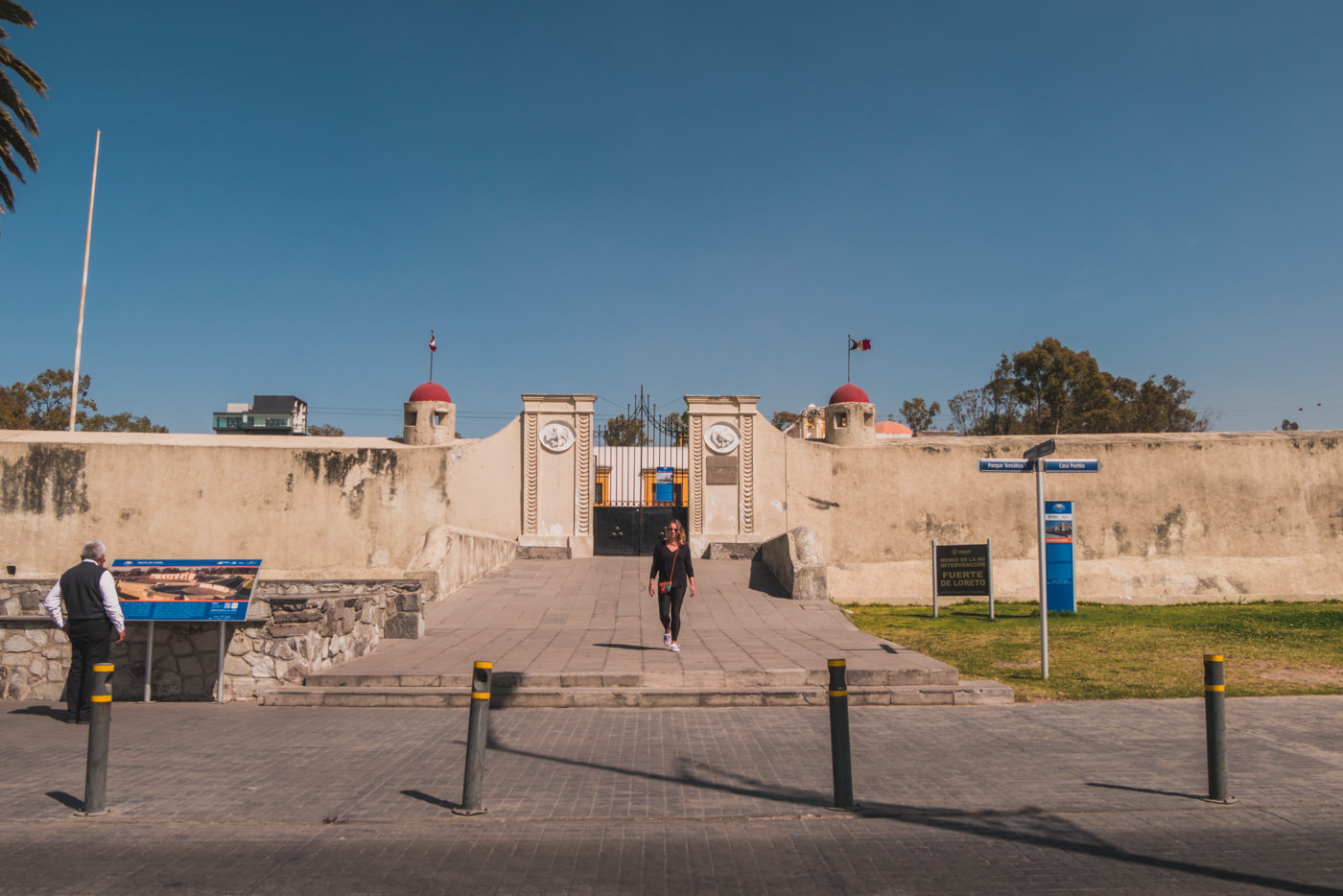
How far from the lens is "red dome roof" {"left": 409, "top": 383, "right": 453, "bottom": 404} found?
19766 millimetres

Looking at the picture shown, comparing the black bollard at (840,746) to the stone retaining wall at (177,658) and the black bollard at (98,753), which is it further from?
the stone retaining wall at (177,658)

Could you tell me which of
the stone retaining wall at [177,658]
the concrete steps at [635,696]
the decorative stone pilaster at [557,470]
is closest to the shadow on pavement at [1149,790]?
the concrete steps at [635,696]

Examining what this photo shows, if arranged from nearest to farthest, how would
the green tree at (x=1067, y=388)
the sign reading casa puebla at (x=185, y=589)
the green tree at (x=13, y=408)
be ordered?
the sign reading casa puebla at (x=185, y=589) → the green tree at (x=13, y=408) → the green tree at (x=1067, y=388)

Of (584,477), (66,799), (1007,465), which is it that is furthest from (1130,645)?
(66,799)

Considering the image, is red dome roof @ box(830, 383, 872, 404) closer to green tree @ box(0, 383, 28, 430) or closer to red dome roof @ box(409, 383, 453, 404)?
red dome roof @ box(409, 383, 453, 404)

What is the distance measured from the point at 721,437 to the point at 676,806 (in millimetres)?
14519

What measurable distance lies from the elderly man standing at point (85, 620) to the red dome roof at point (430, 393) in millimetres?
12436

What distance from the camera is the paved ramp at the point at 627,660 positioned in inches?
322

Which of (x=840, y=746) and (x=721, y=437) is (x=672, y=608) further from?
(x=721, y=437)

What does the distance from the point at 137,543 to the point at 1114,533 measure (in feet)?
70.7

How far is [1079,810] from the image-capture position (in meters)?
5.15

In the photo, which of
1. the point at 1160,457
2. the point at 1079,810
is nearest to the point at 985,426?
the point at 1160,457

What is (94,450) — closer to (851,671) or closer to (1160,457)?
(851,671)

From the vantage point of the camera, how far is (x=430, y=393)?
1989cm
